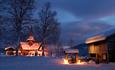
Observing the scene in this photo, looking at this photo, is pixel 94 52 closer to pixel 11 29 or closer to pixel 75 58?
pixel 75 58

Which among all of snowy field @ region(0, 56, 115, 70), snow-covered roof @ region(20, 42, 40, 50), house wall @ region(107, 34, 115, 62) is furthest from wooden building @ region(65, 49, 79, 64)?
snow-covered roof @ region(20, 42, 40, 50)

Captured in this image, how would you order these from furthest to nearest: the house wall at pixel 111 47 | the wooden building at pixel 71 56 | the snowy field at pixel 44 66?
the wooden building at pixel 71 56
the house wall at pixel 111 47
the snowy field at pixel 44 66

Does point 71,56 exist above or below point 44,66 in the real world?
above

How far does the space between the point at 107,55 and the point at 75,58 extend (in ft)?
17.4

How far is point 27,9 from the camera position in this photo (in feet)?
145

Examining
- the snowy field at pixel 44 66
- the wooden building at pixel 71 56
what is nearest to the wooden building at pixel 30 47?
the wooden building at pixel 71 56

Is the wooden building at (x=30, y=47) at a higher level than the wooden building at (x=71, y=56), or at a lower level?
higher

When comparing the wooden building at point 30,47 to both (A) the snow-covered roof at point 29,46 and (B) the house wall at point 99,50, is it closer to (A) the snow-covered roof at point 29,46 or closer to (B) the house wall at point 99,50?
(A) the snow-covered roof at point 29,46

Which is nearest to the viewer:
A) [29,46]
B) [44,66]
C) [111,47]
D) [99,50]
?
[44,66]

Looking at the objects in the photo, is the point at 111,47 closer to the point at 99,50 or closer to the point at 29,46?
the point at 99,50

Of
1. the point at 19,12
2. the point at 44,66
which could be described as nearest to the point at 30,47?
the point at 19,12

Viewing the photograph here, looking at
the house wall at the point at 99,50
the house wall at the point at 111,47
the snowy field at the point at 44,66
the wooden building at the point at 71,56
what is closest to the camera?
the snowy field at the point at 44,66

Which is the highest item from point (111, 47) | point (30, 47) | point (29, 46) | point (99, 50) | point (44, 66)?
point (29, 46)

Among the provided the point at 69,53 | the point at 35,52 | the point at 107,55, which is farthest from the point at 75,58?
the point at 35,52
